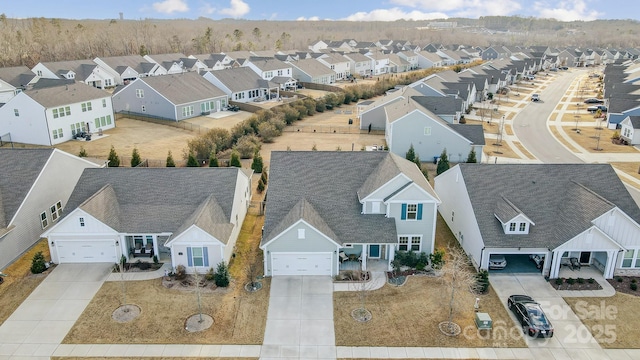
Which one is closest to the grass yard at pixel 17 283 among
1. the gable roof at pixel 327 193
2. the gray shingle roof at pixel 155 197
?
the gray shingle roof at pixel 155 197

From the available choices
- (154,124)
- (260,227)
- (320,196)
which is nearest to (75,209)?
(260,227)

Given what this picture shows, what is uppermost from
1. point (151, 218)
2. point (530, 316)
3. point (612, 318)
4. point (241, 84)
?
point (241, 84)

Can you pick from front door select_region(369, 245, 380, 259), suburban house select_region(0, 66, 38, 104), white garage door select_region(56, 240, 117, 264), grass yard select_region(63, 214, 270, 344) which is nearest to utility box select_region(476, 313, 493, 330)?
front door select_region(369, 245, 380, 259)

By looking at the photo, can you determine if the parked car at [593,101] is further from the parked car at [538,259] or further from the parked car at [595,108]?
the parked car at [538,259]

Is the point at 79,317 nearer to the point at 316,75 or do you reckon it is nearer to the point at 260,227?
the point at 260,227

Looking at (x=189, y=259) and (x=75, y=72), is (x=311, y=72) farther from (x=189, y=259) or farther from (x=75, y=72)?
(x=189, y=259)

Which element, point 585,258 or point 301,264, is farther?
point 585,258

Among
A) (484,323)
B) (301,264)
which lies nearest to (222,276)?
(301,264)
